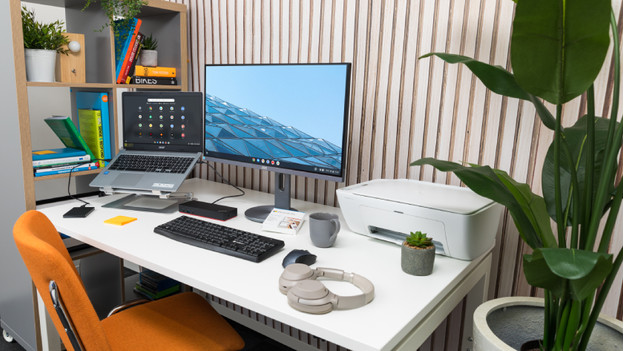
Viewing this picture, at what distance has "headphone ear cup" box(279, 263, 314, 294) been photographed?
3.45ft

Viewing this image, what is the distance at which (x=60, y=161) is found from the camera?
6.08ft

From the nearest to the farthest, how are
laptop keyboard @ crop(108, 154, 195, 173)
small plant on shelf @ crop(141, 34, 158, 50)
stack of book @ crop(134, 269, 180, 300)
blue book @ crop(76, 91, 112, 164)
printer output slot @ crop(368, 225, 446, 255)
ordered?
printer output slot @ crop(368, 225, 446, 255)
laptop keyboard @ crop(108, 154, 195, 173)
blue book @ crop(76, 91, 112, 164)
small plant on shelf @ crop(141, 34, 158, 50)
stack of book @ crop(134, 269, 180, 300)

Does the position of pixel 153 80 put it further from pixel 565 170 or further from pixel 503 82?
pixel 565 170

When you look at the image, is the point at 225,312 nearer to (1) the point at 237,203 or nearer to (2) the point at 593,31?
(1) the point at 237,203

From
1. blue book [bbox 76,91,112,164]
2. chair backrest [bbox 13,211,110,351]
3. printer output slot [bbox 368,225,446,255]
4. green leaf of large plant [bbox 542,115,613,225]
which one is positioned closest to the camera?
chair backrest [bbox 13,211,110,351]

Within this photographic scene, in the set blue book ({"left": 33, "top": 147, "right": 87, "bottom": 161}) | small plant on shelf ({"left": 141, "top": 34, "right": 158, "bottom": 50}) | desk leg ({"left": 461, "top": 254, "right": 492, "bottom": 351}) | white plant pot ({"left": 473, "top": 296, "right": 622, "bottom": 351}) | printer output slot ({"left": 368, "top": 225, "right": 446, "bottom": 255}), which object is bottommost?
desk leg ({"left": 461, "top": 254, "right": 492, "bottom": 351})

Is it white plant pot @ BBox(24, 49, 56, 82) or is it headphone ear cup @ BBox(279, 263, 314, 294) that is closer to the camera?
headphone ear cup @ BBox(279, 263, 314, 294)

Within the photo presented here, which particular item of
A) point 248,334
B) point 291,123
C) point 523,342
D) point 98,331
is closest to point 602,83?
point 523,342

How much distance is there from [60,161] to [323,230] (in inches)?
48.4

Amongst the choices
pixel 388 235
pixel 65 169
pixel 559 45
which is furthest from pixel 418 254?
pixel 65 169

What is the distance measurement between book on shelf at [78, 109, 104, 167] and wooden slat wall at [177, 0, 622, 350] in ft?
2.61

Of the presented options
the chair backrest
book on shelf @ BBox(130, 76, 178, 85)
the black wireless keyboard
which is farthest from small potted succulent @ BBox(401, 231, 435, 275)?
book on shelf @ BBox(130, 76, 178, 85)

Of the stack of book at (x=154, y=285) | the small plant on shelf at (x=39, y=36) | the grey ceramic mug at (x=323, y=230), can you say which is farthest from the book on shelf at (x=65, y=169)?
the grey ceramic mug at (x=323, y=230)

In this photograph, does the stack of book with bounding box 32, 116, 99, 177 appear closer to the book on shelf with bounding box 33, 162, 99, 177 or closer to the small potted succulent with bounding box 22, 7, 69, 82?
the book on shelf with bounding box 33, 162, 99, 177
